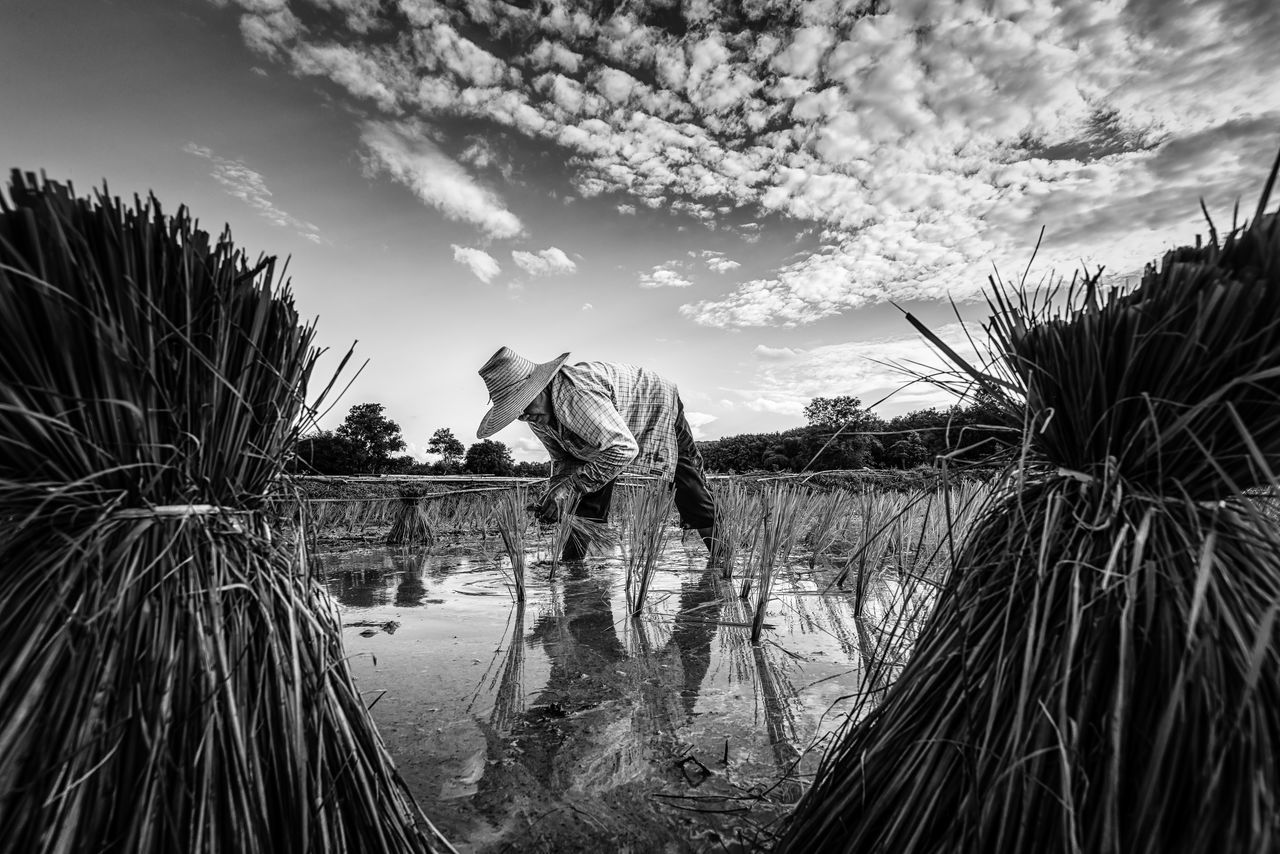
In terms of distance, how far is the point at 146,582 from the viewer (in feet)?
2.41

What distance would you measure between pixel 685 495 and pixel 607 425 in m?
1.32

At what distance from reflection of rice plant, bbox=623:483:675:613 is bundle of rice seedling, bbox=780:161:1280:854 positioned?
6.58 feet

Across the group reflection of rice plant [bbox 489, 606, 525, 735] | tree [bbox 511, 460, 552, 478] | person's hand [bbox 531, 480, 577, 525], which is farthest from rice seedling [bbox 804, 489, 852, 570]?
tree [bbox 511, 460, 552, 478]

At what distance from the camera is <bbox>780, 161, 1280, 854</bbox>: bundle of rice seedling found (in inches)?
22.3

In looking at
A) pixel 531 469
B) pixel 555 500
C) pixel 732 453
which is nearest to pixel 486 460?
pixel 531 469

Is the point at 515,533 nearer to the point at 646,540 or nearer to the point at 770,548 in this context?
the point at 646,540

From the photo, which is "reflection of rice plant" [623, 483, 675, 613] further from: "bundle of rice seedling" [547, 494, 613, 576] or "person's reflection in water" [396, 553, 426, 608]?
"person's reflection in water" [396, 553, 426, 608]

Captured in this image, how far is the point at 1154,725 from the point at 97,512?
1349mm

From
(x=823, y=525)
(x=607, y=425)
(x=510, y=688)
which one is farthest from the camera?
(x=823, y=525)

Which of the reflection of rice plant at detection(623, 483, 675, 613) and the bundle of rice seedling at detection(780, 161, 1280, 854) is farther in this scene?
the reflection of rice plant at detection(623, 483, 675, 613)

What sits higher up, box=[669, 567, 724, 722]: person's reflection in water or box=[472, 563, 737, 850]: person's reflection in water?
box=[472, 563, 737, 850]: person's reflection in water

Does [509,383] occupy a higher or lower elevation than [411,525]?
higher

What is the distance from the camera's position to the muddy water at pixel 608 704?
1.17 meters

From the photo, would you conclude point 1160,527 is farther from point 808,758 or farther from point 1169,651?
point 808,758
